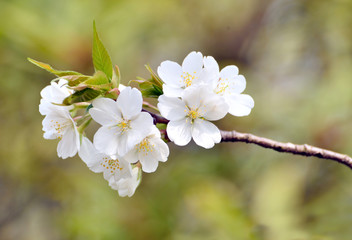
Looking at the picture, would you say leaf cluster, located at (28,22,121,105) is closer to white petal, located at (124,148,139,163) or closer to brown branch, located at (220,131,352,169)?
white petal, located at (124,148,139,163)

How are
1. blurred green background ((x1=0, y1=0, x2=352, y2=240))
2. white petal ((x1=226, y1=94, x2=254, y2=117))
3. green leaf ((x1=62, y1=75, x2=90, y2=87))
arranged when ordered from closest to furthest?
green leaf ((x1=62, y1=75, x2=90, y2=87)) < white petal ((x1=226, y1=94, x2=254, y2=117)) < blurred green background ((x1=0, y1=0, x2=352, y2=240))

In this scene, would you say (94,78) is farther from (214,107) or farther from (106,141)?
(214,107)

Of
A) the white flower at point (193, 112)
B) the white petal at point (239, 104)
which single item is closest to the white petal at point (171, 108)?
the white flower at point (193, 112)

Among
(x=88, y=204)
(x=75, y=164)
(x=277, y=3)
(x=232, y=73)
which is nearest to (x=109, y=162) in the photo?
(x=232, y=73)

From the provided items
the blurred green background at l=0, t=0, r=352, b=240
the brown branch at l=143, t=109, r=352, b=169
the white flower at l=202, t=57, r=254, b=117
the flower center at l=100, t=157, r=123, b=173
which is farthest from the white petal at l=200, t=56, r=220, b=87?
the blurred green background at l=0, t=0, r=352, b=240

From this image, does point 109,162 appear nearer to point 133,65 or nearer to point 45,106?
point 45,106
